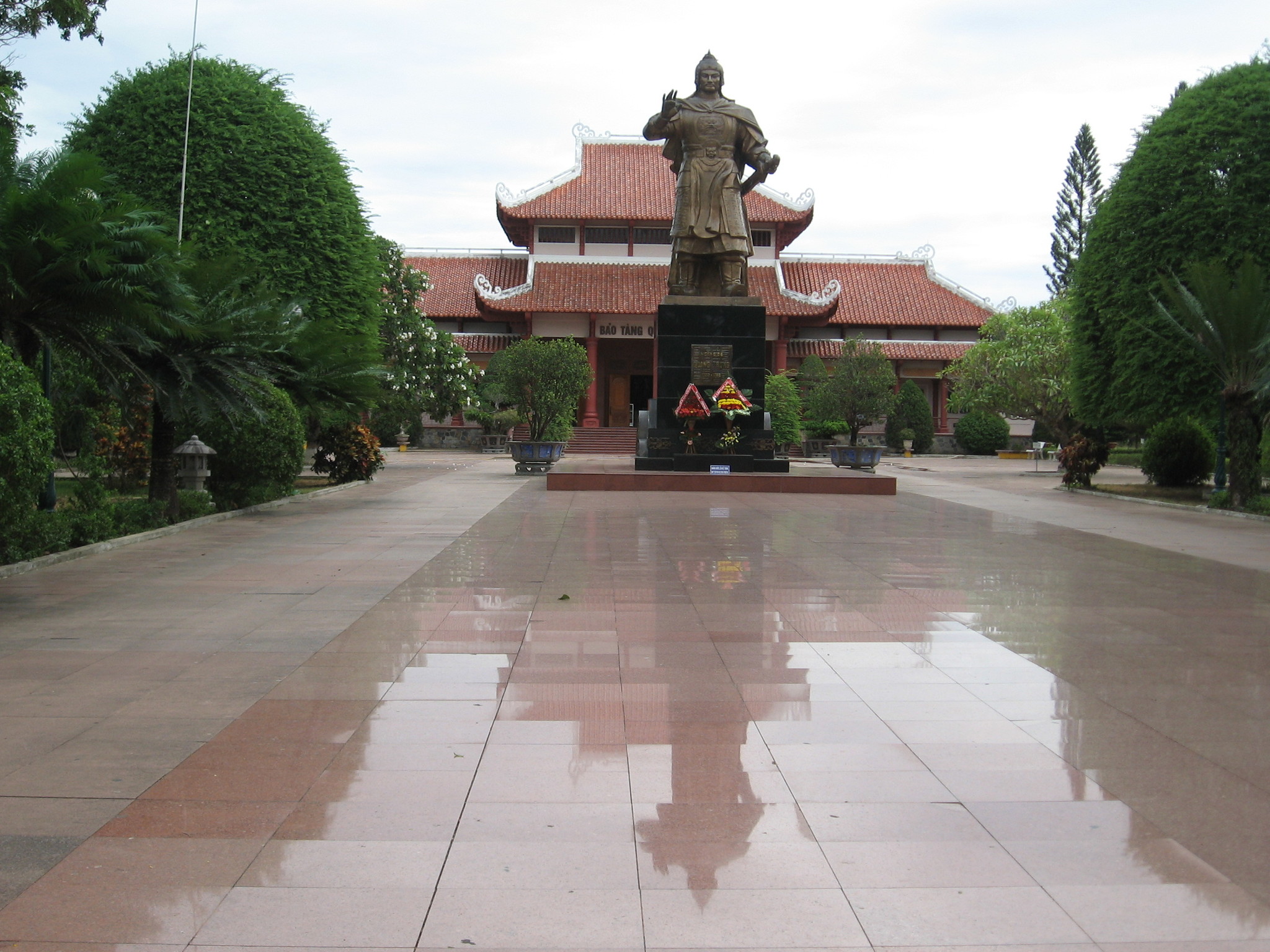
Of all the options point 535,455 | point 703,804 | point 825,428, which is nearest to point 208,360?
point 703,804

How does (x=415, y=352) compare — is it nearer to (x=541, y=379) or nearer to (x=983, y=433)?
(x=541, y=379)

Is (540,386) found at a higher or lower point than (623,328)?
lower

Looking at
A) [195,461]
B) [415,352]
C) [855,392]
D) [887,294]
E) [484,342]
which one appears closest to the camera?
[195,461]

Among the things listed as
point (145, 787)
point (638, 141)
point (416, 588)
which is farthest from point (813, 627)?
point (638, 141)

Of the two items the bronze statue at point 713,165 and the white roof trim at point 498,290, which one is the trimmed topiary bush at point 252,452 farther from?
the white roof trim at point 498,290

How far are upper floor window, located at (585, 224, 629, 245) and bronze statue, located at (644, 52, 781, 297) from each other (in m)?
24.2

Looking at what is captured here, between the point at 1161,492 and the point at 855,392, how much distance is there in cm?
1590

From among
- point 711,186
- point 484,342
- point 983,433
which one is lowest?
point 983,433

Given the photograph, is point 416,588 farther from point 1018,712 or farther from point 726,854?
point 726,854

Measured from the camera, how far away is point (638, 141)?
4759 centimetres

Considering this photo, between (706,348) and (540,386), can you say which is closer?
(706,348)

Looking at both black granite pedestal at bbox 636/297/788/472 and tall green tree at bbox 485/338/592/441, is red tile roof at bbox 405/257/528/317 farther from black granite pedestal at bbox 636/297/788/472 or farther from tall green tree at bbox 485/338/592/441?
black granite pedestal at bbox 636/297/788/472

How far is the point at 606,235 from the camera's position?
44906mm

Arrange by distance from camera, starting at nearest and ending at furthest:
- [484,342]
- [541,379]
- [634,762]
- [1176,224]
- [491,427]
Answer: [634,762] < [1176,224] < [541,379] < [491,427] < [484,342]
